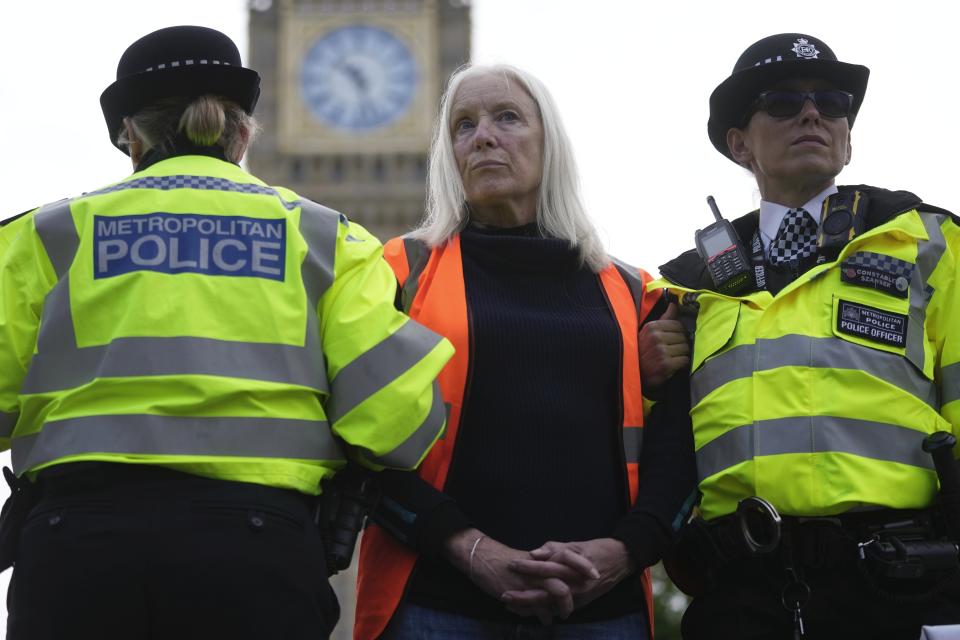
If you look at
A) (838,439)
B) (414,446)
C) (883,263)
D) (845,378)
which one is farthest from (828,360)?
(414,446)

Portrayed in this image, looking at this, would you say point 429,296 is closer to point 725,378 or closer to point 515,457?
point 515,457

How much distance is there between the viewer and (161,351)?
333 cm

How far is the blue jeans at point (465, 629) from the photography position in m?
3.83

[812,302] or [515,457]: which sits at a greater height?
[812,302]

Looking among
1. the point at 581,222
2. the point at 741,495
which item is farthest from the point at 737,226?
the point at 741,495

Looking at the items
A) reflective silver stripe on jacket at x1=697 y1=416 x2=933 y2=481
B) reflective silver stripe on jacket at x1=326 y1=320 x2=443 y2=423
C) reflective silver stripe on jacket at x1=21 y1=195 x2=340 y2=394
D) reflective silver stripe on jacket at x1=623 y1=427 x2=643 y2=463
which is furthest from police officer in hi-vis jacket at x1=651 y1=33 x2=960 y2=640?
reflective silver stripe on jacket at x1=21 y1=195 x2=340 y2=394

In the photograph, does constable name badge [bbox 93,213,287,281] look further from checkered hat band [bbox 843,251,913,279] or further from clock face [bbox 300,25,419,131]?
clock face [bbox 300,25,419,131]

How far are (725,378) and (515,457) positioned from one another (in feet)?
2.00

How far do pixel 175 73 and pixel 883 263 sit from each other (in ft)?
6.13

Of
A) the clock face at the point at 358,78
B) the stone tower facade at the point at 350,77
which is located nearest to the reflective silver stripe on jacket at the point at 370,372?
the stone tower facade at the point at 350,77

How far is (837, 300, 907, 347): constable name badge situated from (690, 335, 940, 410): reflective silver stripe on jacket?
0.03 m

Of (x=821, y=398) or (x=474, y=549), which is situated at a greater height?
(x=821, y=398)

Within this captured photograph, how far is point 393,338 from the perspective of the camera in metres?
3.59

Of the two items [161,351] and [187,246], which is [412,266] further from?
[161,351]
